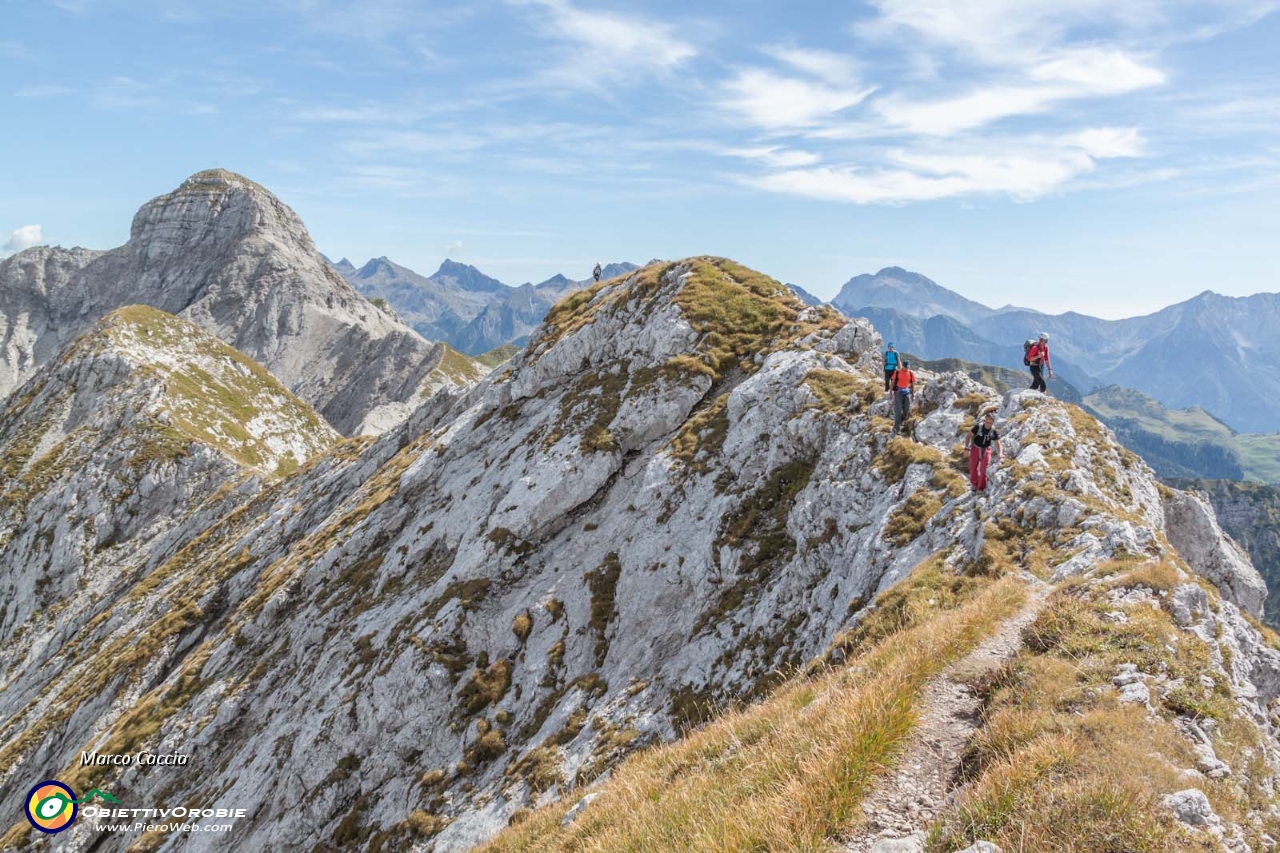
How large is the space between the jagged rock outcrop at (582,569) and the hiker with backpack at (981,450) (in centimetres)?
50

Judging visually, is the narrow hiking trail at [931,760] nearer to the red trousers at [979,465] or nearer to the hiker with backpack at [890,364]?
the red trousers at [979,465]

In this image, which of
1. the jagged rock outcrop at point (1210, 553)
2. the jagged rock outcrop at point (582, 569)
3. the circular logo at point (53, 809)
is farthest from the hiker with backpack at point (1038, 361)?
the circular logo at point (53, 809)

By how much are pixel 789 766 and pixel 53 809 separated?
52.0 meters

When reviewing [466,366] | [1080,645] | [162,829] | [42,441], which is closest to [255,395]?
[42,441]

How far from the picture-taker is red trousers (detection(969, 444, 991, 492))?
20078 millimetres

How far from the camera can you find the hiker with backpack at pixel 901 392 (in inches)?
993

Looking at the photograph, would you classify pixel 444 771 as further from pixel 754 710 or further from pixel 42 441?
pixel 42 441

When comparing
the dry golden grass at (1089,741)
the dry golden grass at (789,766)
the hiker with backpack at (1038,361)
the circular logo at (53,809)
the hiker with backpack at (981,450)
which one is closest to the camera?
the dry golden grass at (1089,741)

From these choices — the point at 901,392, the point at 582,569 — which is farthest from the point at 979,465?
the point at 582,569

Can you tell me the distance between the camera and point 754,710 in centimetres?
1457

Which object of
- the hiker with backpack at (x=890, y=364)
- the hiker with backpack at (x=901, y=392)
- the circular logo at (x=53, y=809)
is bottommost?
the circular logo at (x=53, y=809)

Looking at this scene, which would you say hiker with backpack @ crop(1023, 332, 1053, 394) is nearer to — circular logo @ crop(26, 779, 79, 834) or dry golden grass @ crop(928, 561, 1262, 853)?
dry golden grass @ crop(928, 561, 1262, 853)

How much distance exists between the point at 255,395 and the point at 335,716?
404 ft

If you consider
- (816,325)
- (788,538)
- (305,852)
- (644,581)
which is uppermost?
(816,325)
